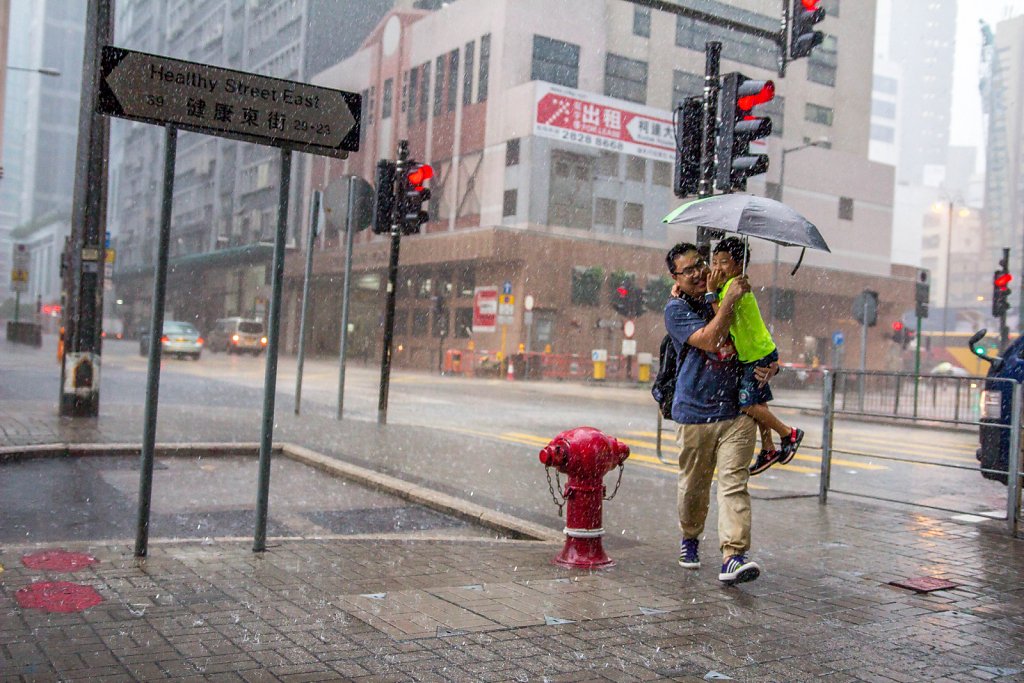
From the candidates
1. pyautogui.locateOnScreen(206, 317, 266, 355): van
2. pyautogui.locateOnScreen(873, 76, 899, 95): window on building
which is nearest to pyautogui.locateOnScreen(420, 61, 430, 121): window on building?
pyautogui.locateOnScreen(206, 317, 266, 355): van

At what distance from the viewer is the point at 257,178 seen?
194ft

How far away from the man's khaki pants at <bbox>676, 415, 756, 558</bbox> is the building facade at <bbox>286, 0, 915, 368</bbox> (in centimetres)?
3265

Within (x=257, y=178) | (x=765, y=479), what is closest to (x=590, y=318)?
(x=257, y=178)

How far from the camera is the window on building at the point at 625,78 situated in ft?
145

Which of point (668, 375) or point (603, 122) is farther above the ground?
point (603, 122)

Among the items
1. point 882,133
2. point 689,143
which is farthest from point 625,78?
point 882,133

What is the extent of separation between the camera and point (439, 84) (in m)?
44.7

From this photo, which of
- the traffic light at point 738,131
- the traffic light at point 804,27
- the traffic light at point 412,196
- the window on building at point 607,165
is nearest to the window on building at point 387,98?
the window on building at point 607,165

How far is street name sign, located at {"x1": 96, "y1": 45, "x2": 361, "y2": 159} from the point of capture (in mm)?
4785

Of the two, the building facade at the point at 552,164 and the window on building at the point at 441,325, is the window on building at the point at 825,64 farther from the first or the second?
the window on building at the point at 441,325

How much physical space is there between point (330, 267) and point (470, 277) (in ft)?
33.2

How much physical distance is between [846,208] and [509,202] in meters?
22.2

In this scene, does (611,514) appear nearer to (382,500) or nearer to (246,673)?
(382,500)

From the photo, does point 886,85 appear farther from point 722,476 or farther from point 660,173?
point 722,476
